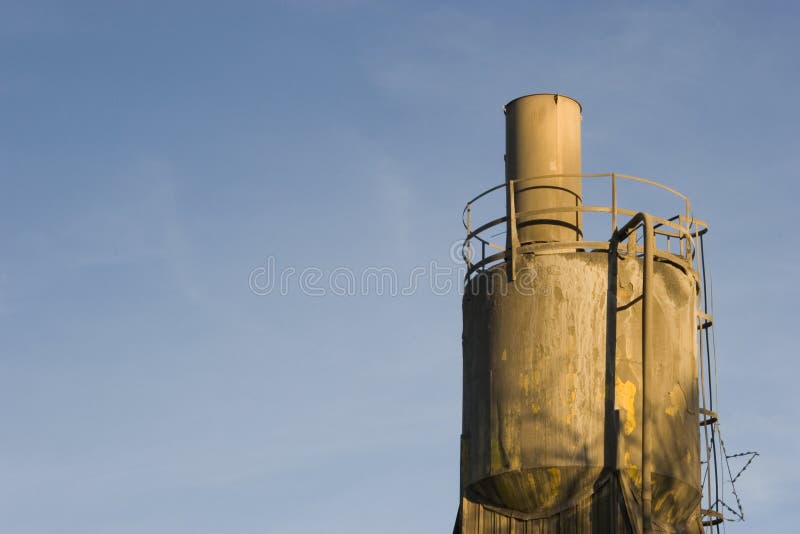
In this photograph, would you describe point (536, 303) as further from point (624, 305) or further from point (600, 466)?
point (600, 466)

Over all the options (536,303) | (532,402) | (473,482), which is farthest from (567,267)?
(473,482)

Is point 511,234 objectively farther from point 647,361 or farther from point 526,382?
point 647,361

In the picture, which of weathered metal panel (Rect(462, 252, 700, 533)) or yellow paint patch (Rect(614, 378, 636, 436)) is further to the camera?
yellow paint patch (Rect(614, 378, 636, 436))

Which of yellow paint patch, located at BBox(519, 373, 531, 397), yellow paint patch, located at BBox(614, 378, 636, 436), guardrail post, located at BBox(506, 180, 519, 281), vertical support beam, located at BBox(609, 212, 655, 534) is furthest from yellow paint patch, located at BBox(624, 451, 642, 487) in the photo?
guardrail post, located at BBox(506, 180, 519, 281)

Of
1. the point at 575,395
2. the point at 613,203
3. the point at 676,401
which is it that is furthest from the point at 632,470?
the point at 613,203

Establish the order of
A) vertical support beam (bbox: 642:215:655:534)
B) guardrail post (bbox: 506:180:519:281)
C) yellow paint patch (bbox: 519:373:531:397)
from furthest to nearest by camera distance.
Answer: guardrail post (bbox: 506:180:519:281) < yellow paint patch (bbox: 519:373:531:397) < vertical support beam (bbox: 642:215:655:534)

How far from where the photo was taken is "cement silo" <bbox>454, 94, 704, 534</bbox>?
2484 centimetres

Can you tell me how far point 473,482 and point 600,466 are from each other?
2.48m

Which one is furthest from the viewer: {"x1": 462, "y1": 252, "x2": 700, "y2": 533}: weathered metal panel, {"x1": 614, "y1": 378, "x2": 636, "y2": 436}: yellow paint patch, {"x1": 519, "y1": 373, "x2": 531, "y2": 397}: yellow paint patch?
{"x1": 519, "y1": 373, "x2": 531, "y2": 397}: yellow paint patch

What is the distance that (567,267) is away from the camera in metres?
26.2

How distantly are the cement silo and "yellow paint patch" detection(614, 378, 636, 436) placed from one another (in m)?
0.02

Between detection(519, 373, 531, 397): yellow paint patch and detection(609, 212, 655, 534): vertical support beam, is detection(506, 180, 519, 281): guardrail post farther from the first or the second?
detection(519, 373, 531, 397): yellow paint patch

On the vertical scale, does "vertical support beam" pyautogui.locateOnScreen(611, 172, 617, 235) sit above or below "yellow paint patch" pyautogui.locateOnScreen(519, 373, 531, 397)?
above

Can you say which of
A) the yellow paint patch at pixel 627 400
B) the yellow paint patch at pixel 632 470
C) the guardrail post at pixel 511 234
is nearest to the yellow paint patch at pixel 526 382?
the yellow paint patch at pixel 627 400
